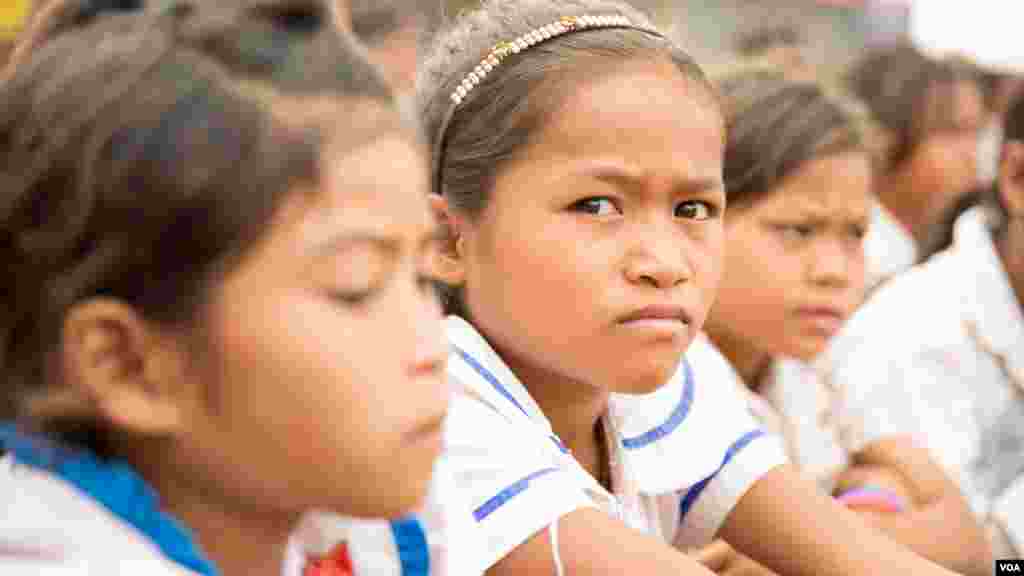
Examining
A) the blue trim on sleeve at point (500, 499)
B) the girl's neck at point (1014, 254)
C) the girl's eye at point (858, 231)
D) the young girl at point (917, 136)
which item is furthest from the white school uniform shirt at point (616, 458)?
the young girl at point (917, 136)

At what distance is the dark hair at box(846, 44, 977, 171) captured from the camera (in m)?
3.78

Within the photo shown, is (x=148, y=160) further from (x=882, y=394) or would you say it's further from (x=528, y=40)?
(x=882, y=394)

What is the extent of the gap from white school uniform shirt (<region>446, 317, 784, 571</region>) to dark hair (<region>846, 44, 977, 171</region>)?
243cm

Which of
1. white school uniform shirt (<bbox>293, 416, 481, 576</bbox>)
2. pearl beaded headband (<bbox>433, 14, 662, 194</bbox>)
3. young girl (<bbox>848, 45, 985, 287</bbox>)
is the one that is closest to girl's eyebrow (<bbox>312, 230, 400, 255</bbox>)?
white school uniform shirt (<bbox>293, 416, 481, 576</bbox>)

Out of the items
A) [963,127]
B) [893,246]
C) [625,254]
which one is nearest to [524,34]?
[625,254]

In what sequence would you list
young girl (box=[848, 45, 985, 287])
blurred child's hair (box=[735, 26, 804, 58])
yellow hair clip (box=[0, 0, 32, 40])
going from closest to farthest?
1. yellow hair clip (box=[0, 0, 32, 40])
2. blurred child's hair (box=[735, 26, 804, 58])
3. young girl (box=[848, 45, 985, 287])

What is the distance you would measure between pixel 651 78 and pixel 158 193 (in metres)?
0.57

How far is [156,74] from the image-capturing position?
2.66 feet

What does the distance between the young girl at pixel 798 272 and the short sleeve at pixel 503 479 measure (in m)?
0.78

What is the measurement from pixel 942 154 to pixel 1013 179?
1.52m

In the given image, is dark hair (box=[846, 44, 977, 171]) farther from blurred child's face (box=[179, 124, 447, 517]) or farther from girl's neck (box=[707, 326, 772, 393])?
blurred child's face (box=[179, 124, 447, 517])

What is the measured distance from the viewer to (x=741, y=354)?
2062 mm

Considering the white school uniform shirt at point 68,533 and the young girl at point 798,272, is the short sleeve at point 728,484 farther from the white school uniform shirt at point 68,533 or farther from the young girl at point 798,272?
the white school uniform shirt at point 68,533

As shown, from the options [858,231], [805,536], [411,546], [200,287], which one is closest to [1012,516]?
[858,231]
